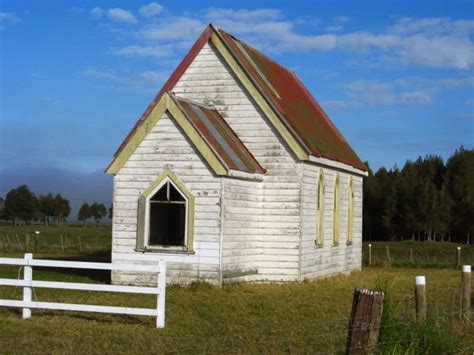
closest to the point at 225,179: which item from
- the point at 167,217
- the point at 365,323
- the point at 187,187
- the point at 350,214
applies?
the point at 187,187

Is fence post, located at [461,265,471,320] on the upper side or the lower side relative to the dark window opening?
lower

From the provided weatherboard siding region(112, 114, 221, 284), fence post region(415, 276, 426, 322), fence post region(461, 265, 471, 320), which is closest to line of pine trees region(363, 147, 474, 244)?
weatherboard siding region(112, 114, 221, 284)

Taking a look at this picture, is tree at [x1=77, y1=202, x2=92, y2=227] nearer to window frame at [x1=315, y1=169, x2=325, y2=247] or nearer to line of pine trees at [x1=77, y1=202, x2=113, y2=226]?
line of pine trees at [x1=77, y1=202, x2=113, y2=226]

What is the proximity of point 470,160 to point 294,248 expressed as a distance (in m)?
59.6

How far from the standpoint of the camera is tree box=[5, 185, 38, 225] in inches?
4966

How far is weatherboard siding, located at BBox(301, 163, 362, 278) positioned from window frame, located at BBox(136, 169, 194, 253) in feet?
12.5

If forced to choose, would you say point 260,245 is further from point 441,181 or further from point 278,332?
point 441,181

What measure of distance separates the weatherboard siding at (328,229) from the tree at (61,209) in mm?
111979

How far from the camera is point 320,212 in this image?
81.3ft

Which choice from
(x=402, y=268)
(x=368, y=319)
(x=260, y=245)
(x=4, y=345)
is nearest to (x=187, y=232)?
(x=260, y=245)

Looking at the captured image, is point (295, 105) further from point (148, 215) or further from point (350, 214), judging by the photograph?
point (148, 215)

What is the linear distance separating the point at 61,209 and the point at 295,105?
117 metres

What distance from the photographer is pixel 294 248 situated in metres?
22.4

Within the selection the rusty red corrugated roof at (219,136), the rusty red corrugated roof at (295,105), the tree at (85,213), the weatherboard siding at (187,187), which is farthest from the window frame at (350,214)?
the tree at (85,213)
